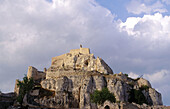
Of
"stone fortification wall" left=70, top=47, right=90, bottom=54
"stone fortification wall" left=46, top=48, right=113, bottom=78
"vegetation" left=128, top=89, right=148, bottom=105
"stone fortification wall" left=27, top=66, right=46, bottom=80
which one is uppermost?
"stone fortification wall" left=70, top=47, right=90, bottom=54

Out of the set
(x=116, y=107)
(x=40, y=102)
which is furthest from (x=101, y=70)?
(x=116, y=107)

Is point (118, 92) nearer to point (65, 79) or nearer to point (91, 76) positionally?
point (91, 76)

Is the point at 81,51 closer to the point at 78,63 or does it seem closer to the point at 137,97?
the point at 78,63

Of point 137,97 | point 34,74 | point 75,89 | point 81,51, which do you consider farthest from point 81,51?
point 137,97

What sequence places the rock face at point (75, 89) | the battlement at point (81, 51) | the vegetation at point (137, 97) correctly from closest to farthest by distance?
the rock face at point (75, 89) → the vegetation at point (137, 97) → the battlement at point (81, 51)

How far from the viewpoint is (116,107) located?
43.8m

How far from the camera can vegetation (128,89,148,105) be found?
73188 mm

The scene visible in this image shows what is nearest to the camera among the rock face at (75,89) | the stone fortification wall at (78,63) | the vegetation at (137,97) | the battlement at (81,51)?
the rock face at (75,89)

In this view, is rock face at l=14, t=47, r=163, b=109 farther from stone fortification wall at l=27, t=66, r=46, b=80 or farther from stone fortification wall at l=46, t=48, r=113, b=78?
stone fortification wall at l=46, t=48, r=113, b=78

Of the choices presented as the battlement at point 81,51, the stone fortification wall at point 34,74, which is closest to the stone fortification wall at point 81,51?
the battlement at point 81,51

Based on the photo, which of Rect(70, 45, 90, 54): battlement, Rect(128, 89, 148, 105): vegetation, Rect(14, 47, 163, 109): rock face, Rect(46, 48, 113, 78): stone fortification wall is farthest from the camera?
Rect(70, 45, 90, 54): battlement

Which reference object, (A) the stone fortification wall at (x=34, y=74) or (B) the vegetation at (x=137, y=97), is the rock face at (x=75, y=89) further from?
(B) the vegetation at (x=137, y=97)

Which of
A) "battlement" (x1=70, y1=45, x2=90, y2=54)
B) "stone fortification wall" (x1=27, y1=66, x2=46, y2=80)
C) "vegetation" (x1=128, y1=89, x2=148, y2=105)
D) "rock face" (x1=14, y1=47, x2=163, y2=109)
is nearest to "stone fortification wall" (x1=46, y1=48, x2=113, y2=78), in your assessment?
"battlement" (x1=70, y1=45, x2=90, y2=54)

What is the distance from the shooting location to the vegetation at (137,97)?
240ft
